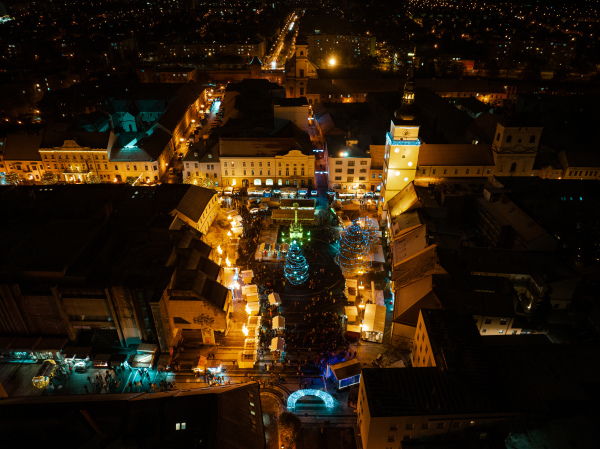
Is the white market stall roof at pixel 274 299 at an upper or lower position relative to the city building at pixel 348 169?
lower

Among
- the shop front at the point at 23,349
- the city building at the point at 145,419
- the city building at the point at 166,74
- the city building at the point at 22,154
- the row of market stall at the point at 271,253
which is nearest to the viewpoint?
the city building at the point at 145,419

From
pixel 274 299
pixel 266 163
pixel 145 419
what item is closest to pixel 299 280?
pixel 274 299

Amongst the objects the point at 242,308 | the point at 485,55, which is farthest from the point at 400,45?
the point at 242,308

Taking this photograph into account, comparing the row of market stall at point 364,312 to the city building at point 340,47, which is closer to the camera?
the row of market stall at point 364,312

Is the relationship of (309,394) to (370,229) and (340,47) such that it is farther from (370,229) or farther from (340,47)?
(340,47)

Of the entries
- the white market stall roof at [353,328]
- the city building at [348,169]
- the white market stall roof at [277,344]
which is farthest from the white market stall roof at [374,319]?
the city building at [348,169]

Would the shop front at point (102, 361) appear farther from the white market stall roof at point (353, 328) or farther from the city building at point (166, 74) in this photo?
the city building at point (166, 74)

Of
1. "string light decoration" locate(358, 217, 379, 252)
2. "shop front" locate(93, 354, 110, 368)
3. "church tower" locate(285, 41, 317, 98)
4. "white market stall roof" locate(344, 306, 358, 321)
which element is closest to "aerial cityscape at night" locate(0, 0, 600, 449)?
"white market stall roof" locate(344, 306, 358, 321)
